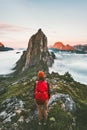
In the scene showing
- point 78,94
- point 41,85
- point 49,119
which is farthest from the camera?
point 78,94

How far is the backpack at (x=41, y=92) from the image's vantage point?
74.0 feet

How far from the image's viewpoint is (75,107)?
2709cm

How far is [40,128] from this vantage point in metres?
23.7

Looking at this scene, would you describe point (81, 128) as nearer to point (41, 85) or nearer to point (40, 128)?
point (40, 128)

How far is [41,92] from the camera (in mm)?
22578

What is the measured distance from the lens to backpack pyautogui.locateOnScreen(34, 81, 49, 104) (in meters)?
22.6

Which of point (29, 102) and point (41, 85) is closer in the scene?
point (41, 85)

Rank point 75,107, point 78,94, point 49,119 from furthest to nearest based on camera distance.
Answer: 1. point 78,94
2. point 75,107
3. point 49,119

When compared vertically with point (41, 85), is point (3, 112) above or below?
below

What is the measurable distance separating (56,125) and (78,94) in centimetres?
949

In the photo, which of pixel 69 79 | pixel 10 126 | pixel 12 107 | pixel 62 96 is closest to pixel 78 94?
pixel 69 79

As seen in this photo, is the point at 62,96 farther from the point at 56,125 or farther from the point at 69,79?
the point at 69,79

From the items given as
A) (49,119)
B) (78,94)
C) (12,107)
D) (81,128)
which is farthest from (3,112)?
(78,94)

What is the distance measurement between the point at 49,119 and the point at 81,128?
2.37 m
